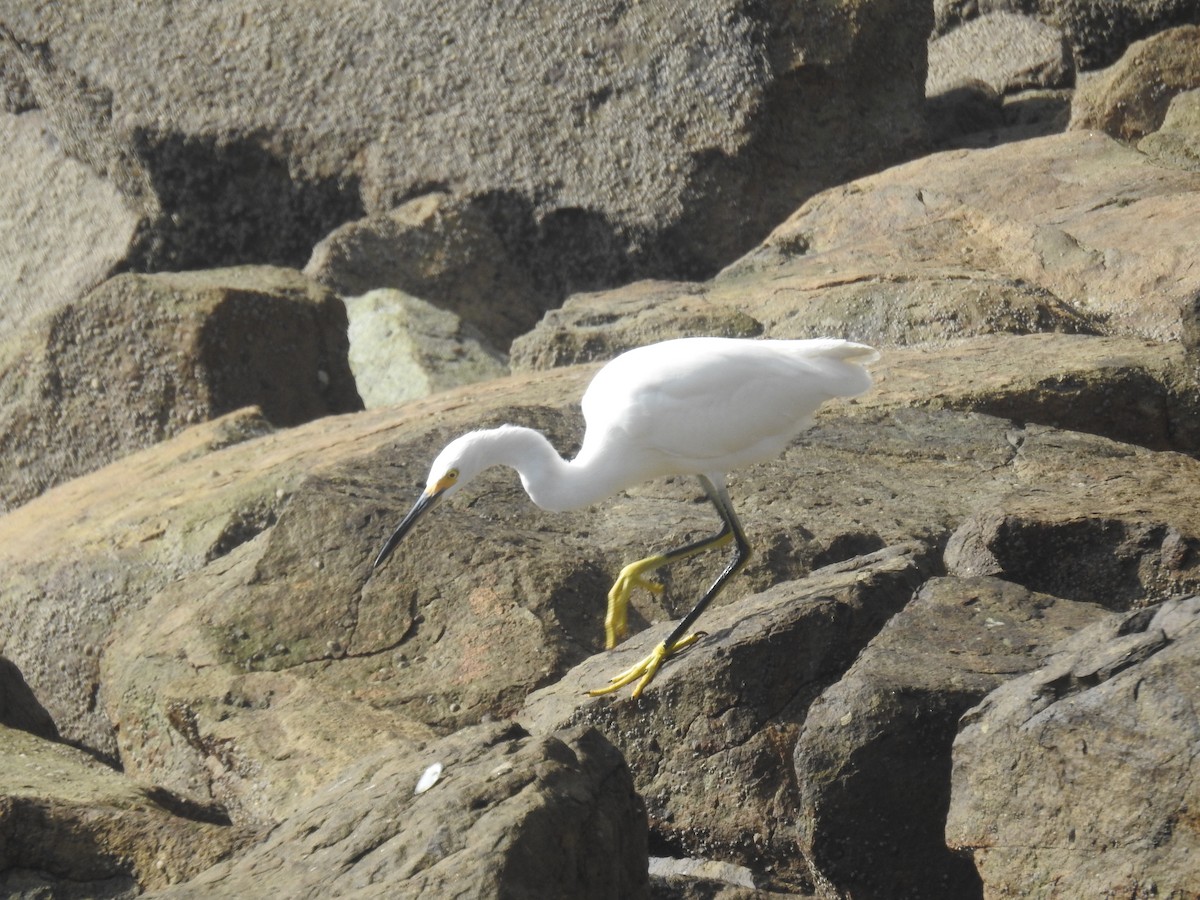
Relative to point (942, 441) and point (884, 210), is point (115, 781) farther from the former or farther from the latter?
point (884, 210)

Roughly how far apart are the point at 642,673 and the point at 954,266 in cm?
362

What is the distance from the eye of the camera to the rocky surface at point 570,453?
3.14 m

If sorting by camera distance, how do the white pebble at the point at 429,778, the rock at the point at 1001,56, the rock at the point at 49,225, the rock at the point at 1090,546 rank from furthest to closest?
the rock at the point at 1001,56, the rock at the point at 49,225, the rock at the point at 1090,546, the white pebble at the point at 429,778

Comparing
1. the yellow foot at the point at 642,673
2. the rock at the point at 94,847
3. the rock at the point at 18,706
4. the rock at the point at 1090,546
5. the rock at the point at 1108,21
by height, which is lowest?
the rock at the point at 18,706

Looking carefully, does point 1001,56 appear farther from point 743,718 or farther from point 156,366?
point 743,718

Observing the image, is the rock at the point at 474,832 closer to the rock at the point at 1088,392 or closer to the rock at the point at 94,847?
the rock at the point at 94,847

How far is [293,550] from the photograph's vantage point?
494cm

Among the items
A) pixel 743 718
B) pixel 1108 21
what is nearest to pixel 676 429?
pixel 743 718

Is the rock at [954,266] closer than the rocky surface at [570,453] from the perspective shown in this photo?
No

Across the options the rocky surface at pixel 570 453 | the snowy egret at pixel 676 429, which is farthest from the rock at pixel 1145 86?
the snowy egret at pixel 676 429

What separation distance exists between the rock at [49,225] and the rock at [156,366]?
1.67 metres

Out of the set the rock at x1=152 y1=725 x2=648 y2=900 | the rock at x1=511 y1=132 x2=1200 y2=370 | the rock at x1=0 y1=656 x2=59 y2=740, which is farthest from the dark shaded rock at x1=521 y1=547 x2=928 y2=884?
the rock at x1=511 y1=132 x2=1200 y2=370

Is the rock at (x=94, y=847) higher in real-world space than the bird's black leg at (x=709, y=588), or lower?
lower

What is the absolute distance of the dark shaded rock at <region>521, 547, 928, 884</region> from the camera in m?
3.73
